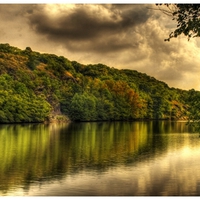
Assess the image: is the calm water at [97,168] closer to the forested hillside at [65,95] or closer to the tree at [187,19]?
the tree at [187,19]

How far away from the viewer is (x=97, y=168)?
38.7ft

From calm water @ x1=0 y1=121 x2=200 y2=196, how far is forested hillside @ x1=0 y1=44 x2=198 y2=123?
15.1m

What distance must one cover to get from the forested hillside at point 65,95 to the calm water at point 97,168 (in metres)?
15.1

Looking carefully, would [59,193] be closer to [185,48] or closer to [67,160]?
[67,160]

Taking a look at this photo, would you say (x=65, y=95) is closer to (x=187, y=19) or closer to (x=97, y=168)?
(x=97, y=168)

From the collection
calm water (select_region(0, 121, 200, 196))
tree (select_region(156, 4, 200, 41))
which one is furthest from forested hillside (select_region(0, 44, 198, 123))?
tree (select_region(156, 4, 200, 41))

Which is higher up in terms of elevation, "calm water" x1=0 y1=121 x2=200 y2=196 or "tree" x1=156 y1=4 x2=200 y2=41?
"tree" x1=156 y1=4 x2=200 y2=41

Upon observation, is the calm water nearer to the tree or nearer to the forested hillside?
the tree

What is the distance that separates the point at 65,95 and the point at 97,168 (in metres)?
24.5

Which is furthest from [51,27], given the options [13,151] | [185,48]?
[13,151]

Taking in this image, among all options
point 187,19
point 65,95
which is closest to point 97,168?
point 187,19

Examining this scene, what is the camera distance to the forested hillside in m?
32.8

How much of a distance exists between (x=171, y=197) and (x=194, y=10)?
A: 344 centimetres

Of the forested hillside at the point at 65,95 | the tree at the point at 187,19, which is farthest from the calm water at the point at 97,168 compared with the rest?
the forested hillside at the point at 65,95
